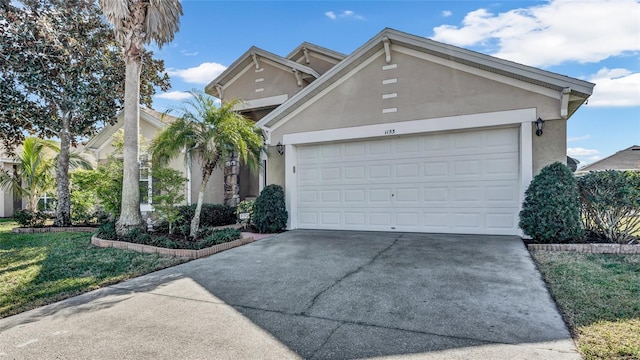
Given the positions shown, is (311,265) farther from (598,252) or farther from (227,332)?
(598,252)

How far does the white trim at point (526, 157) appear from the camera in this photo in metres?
7.92

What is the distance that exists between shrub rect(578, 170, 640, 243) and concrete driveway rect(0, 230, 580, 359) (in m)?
2.22

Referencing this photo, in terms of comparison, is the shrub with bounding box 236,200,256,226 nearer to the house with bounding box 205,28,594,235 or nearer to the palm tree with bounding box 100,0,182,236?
the house with bounding box 205,28,594,235

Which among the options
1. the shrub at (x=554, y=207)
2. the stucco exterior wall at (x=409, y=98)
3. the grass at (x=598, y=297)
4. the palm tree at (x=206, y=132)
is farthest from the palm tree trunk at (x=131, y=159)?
the shrub at (x=554, y=207)

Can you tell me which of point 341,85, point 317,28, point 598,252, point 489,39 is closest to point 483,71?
point 489,39

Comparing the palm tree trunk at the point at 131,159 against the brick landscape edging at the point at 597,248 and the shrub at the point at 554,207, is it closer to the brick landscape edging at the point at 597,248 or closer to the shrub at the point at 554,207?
the shrub at the point at 554,207

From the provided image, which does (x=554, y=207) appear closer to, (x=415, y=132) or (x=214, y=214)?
(x=415, y=132)

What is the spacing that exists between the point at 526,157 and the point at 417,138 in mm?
2552

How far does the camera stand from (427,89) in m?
8.98

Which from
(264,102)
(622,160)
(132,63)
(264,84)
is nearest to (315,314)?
(132,63)

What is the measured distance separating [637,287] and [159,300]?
20.8 feet

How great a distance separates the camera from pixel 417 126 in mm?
9031

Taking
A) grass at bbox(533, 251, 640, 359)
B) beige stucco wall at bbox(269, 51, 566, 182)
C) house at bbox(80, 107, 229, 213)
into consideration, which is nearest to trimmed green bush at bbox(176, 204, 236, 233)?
house at bbox(80, 107, 229, 213)

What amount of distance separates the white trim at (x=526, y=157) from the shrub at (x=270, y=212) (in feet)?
20.1
